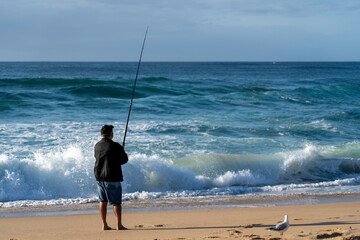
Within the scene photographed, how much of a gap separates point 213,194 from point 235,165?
177 centimetres

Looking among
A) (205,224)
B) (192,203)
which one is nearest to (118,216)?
(205,224)

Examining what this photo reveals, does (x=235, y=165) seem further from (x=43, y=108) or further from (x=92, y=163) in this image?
(x=43, y=108)

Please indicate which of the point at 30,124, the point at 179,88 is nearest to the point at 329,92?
the point at 179,88

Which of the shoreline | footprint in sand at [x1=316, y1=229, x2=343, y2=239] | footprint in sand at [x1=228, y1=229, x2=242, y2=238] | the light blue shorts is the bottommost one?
the shoreline

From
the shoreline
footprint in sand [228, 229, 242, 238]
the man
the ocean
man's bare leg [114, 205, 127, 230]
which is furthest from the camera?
the ocean

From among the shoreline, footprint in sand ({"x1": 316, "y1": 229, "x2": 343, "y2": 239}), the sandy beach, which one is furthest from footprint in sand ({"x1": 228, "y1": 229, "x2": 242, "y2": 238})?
the shoreline

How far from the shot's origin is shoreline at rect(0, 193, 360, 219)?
655cm

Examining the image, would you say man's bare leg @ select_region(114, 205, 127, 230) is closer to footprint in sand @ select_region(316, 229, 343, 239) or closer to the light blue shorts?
the light blue shorts

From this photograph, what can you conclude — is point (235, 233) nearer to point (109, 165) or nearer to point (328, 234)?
point (328, 234)

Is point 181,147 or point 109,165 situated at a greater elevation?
point 109,165

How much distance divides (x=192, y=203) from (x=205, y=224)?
1481mm

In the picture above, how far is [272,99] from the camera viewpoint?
70.5ft

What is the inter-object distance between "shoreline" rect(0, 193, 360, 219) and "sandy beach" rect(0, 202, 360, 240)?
312mm

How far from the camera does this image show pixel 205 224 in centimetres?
561
